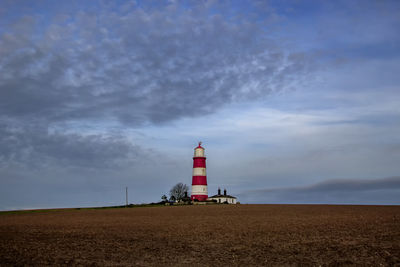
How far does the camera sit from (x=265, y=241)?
1983 centimetres

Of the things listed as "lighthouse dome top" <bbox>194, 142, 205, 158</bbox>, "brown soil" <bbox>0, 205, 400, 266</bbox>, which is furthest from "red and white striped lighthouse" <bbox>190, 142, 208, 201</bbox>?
"brown soil" <bbox>0, 205, 400, 266</bbox>

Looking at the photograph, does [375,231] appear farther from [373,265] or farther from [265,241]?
[373,265]

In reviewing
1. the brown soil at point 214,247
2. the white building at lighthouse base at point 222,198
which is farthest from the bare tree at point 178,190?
the brown soil at point 214,247

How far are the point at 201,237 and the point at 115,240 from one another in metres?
4.57

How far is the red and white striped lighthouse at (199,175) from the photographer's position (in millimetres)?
71375

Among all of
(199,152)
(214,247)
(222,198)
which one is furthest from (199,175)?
(214,247)

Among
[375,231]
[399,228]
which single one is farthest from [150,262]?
[399,228]

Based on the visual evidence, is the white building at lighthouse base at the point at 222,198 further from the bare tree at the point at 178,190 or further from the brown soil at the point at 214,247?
the brown soil at the point at 214,247

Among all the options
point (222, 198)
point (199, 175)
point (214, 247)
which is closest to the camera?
point (214, 247)

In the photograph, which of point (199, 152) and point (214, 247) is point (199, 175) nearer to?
point (199, 152)

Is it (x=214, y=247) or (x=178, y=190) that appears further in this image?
(x=178, y=190)

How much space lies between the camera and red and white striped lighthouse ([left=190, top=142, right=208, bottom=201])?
71375 mm

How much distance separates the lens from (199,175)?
71125 mm

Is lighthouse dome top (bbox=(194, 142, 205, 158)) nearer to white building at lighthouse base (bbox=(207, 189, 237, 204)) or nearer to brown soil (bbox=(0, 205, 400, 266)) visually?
white building at lighthouse base (bbox=(207, 189, 237, 204))
